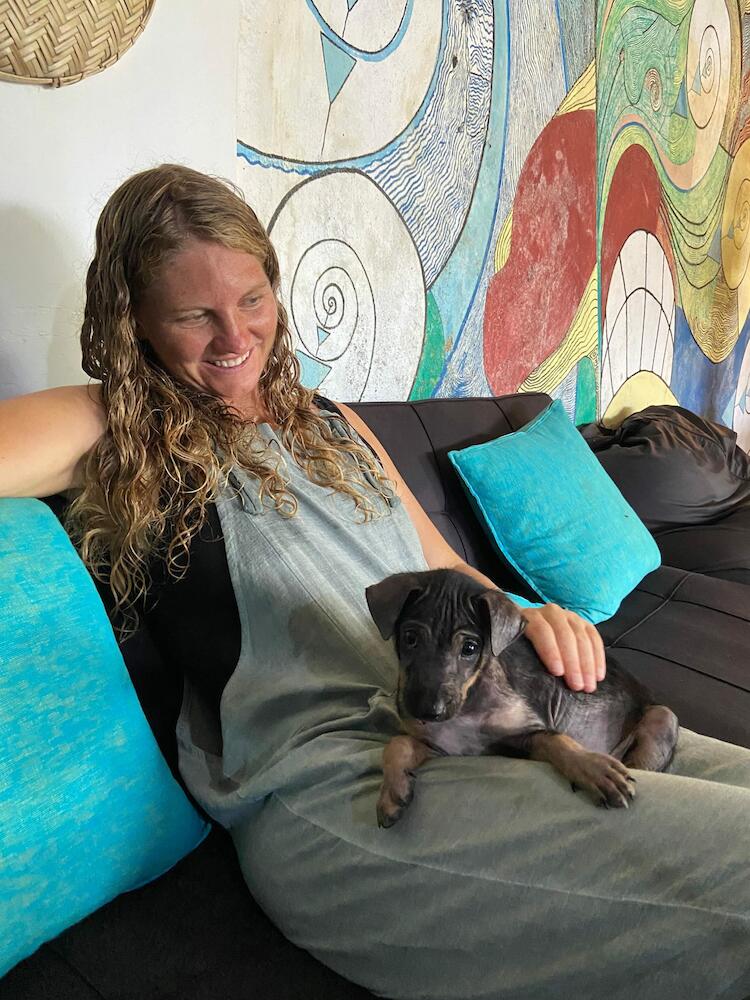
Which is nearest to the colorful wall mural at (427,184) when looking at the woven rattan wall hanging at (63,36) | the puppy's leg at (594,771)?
the woven rattan wall hanging at (63,36)

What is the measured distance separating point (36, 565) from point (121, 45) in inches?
46.8

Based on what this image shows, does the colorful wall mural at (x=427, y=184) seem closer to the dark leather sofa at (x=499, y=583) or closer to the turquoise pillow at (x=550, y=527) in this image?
the dark leather sofa at (x=499, y=583)

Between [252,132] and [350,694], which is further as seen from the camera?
[252,132]

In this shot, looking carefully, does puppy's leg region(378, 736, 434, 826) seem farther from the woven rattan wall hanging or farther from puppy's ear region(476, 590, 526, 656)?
the woven rattan wall hanging

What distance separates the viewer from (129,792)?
1156 millimetres

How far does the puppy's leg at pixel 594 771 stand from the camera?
0.94 metres

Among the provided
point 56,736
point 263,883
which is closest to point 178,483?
point 56,736

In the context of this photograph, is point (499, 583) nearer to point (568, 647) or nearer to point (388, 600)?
point (568, 647)

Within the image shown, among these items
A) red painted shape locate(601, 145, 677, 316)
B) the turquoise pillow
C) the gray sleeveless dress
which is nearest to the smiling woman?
the gray sleeveless dress

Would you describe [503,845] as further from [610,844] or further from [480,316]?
[480,316]

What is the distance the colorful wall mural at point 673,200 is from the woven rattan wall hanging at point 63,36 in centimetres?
280

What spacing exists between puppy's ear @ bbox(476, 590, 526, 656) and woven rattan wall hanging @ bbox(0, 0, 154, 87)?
1.35 m

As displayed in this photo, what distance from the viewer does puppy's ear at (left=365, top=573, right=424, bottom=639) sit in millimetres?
1147

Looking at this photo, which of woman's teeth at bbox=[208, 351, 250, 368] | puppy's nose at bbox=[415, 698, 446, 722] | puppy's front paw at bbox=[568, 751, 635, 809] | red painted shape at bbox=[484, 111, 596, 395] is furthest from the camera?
red painted shape at bbox=[484, 111, 596, 395]
